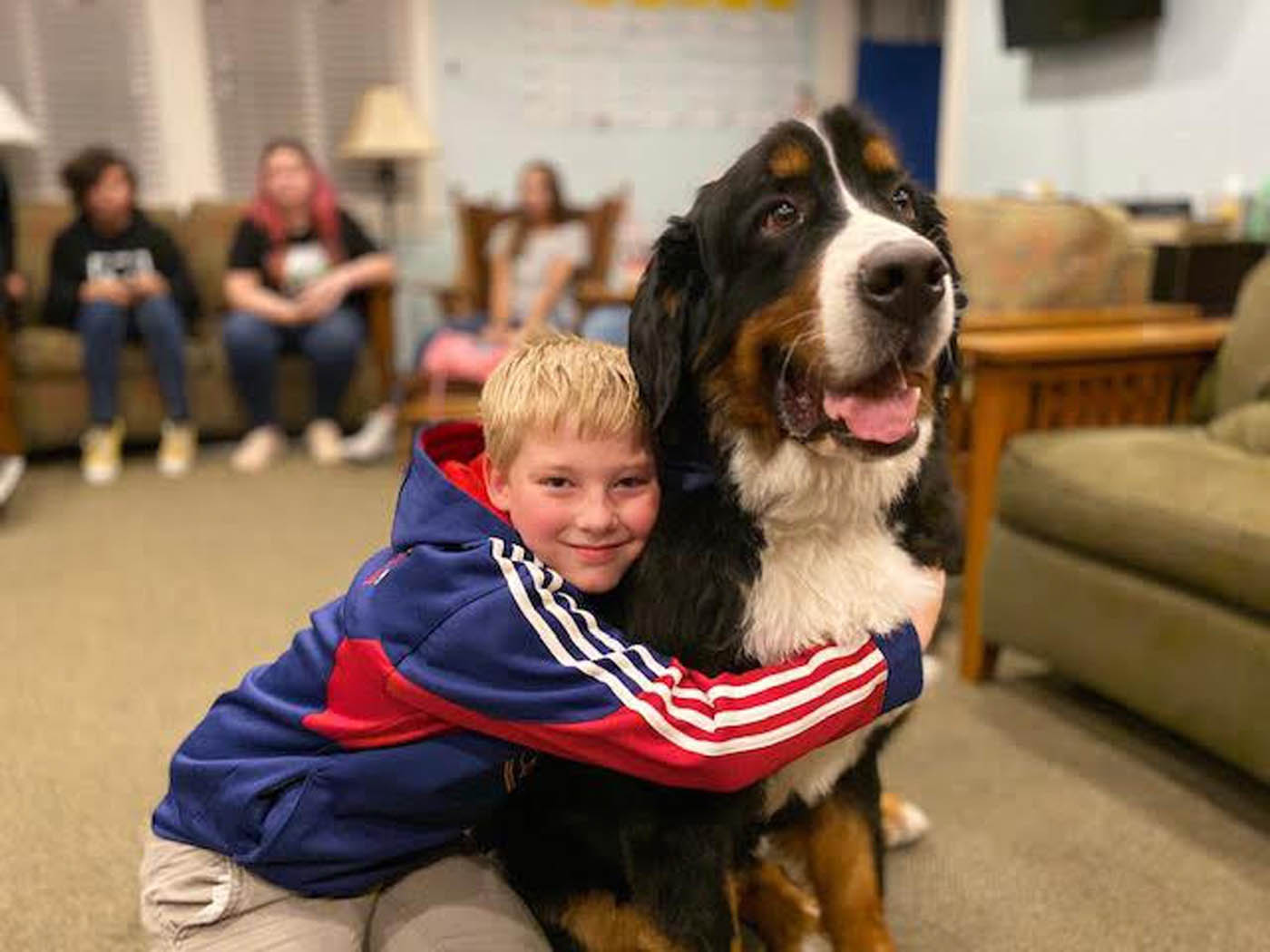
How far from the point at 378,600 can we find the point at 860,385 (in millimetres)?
514

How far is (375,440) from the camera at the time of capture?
421cm

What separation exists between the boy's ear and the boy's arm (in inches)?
4.6

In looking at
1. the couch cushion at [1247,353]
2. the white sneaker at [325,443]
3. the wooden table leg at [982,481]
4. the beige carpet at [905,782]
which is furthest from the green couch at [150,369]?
the couch cushion at [1247,353]

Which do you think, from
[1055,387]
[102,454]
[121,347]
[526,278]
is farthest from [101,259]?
[1055,387]

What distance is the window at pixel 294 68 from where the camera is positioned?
516cm

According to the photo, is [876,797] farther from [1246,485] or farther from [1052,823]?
[1246,485]

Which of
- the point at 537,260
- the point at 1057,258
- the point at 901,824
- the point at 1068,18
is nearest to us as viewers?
the point at 901,824

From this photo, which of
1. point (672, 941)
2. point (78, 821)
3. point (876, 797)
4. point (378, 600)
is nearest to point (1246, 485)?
point (876, 797)

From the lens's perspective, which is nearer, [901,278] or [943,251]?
[901,278]

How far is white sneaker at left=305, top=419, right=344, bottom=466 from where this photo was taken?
413 cm

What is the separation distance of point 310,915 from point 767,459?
2.32 ft

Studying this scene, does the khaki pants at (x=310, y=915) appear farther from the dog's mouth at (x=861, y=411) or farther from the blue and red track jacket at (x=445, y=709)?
the dog's mouth at (x=861, y=411)

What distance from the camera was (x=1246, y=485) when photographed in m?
1.68

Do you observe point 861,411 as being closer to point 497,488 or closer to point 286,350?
point 497,488
